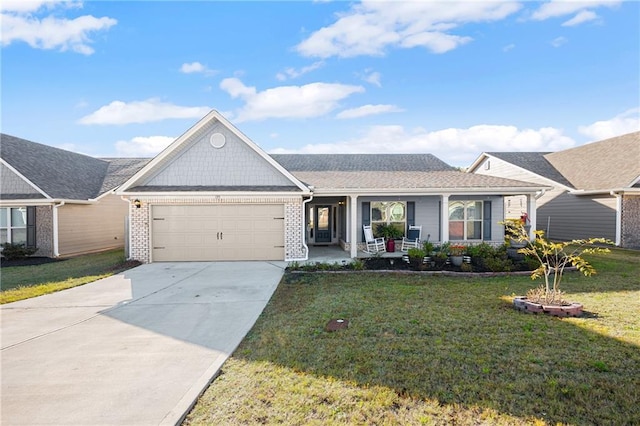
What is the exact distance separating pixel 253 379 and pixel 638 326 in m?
A: 6.24

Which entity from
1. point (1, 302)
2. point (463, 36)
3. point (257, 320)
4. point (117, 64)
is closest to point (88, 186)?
point (117, 64)

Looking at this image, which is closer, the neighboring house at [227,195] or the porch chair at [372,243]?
the neighboring house at [227,195]

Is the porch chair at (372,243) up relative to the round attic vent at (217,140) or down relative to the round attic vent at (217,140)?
down

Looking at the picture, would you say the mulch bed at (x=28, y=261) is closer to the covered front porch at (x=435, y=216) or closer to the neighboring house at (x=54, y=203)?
the neighboring house at (x=54, y=203)

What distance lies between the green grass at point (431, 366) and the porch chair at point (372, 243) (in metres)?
6.58

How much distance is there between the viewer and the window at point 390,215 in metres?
14.6

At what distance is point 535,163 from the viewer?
20875mm

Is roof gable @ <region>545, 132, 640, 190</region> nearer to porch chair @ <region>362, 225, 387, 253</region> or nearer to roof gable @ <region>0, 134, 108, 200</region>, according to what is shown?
porch chair @ <region>362, 225, 387, 253</region>

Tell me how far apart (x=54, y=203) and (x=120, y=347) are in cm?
1254

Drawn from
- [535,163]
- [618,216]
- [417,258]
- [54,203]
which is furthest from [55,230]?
[535,163]

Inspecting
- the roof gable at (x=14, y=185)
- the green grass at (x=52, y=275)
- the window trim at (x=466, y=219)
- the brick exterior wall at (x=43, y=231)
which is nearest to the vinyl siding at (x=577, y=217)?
the window trim at (x=466, y=219)

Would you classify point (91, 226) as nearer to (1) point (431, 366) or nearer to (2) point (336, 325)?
(2) point (336, 325)

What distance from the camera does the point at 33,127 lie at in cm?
2081

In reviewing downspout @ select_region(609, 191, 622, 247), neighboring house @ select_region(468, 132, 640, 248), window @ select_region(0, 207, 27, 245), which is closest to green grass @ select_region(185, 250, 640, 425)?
downspout @ select_region(609, 191, 622, 247)
